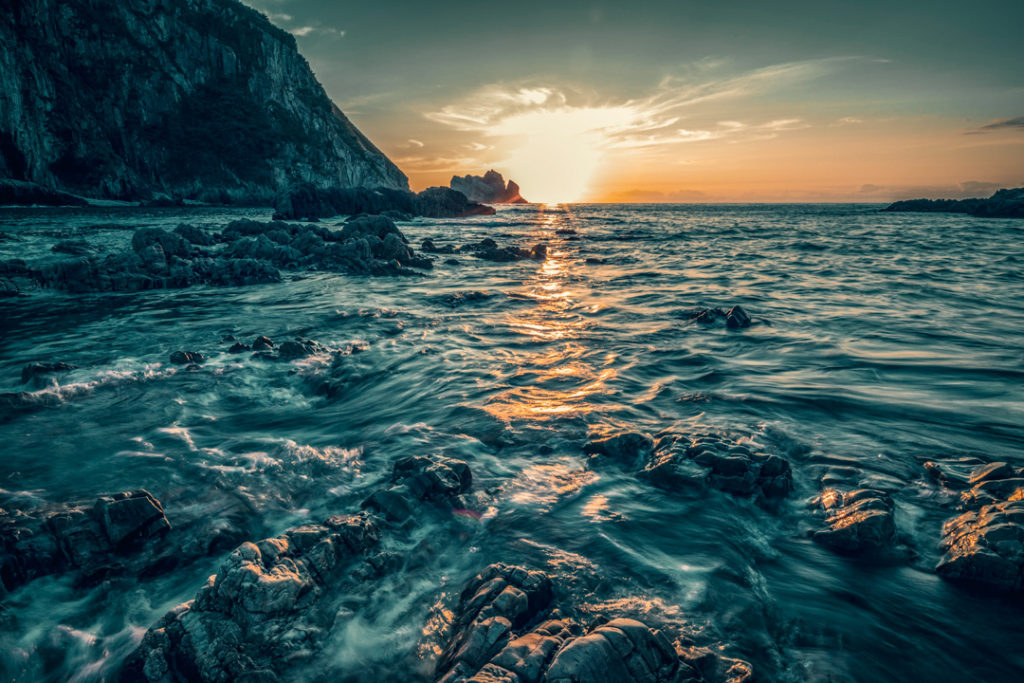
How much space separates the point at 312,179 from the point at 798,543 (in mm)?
126178

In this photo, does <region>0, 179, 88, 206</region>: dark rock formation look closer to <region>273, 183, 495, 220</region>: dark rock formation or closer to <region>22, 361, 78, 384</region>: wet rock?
<region>273, 183, 495, 220</region>: dark rock formation

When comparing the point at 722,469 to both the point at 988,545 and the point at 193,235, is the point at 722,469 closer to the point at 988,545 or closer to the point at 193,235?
the point at 988,545

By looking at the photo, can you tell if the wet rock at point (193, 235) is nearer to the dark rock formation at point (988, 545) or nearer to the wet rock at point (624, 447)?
the wet rock at point (624, 447)

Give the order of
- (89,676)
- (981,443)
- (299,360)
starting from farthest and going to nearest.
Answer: (299,360)
(981,443)
(89,676)

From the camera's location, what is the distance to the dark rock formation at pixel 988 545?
3.35 meters

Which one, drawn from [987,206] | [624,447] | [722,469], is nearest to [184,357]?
[624,447]

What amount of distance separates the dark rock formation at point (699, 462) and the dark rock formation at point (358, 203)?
5003 cm

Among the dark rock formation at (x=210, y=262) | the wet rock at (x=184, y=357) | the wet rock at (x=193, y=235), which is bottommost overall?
the wet rock at (x=184, y=357)

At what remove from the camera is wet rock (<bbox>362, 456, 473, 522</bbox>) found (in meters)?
4.29

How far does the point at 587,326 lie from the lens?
452 inches

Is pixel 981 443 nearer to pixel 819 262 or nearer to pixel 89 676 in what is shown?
pixel 89 676

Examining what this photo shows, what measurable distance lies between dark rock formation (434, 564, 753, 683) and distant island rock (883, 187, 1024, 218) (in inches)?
3505

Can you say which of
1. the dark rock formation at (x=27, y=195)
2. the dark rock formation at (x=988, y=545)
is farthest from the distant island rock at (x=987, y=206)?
the dark rock formation at (x=27, y=195)

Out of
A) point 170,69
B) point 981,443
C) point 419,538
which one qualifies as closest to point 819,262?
point 981,443
